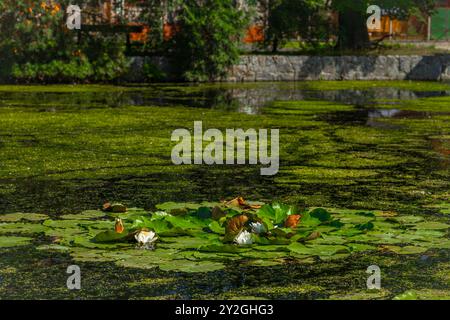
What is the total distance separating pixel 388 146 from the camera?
37.7ft

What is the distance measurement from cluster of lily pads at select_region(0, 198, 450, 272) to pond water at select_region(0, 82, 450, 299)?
0.13m

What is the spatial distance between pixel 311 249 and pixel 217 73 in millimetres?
16368

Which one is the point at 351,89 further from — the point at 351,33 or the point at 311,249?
the point at 311,249

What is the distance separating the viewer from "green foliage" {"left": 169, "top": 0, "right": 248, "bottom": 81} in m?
21.5

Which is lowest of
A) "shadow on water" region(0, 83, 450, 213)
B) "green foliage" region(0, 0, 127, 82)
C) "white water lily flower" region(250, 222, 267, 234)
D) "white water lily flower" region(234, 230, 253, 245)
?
"shadow on water" region(0, 83, 450, 213)

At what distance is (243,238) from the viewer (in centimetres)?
626

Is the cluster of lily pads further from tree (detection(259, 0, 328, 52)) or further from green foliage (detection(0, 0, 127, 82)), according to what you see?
tree (detection(259, 0, 328, 52))

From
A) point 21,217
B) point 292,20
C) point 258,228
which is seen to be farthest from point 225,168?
point 292,20

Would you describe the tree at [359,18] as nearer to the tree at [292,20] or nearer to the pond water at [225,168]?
the tree at [292,20]

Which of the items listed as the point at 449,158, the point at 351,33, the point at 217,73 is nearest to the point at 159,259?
the point at 449,158

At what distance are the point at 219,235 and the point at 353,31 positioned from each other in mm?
19088

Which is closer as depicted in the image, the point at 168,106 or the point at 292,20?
the point at 168,106

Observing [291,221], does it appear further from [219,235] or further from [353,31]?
[353,31]

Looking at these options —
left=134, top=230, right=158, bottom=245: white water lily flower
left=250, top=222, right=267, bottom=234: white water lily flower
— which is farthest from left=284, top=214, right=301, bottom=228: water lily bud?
left=134, top=230, right=158, bottom=245: white water lily flower
